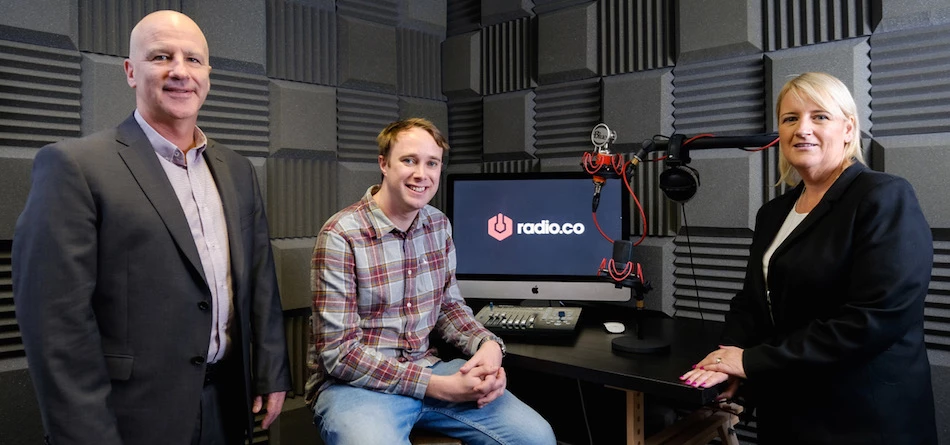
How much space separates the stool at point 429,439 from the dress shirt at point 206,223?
0.56m

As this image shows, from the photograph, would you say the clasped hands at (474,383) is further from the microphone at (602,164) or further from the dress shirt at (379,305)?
the microphone at (602,164)

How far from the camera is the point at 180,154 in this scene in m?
1.51

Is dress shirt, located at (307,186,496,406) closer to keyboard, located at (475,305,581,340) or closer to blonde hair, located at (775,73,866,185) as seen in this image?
keyboard, located at (475,305,581,340)

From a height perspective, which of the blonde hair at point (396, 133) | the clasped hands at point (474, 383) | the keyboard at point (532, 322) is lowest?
the clasped hands at point (474, 383)

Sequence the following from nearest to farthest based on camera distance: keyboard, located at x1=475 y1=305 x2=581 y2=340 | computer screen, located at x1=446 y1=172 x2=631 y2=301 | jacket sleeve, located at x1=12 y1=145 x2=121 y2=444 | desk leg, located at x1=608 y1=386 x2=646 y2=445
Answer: jacket sleeve, located at x1=12 y1=145 x2=121 y2=444 → desk leg, located at x1=608 y1=386 x2=646 y2=445 → keyboard, located at x1=475 y1=305 x2=581 y2=340 → computer screen, located at x1=446 y1=172 x2=631 y2=301

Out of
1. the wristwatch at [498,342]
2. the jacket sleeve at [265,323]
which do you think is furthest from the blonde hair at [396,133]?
the wristwatch at [498,342]

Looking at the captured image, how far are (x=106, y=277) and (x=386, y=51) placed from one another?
2.02 metres

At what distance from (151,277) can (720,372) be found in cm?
139

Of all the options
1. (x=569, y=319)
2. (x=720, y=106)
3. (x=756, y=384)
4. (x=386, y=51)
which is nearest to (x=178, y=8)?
(x=386, y=51)

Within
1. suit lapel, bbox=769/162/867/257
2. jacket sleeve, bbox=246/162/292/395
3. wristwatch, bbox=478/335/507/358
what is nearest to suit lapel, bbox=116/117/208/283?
jacket sleeve, bbox=246/162/292/395

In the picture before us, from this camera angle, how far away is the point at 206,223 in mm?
1510

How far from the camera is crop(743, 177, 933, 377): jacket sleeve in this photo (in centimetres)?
139

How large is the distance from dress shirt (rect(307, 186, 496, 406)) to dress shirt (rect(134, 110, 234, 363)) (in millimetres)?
267

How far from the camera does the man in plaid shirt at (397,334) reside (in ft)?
5.43
